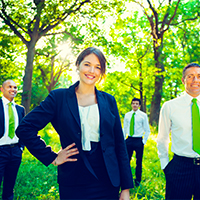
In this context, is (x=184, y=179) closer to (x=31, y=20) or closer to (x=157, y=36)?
(x=31, y=20)

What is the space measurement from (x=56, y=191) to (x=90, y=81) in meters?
4.56

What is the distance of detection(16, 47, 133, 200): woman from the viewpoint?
2.04m

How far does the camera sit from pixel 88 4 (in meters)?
12.5

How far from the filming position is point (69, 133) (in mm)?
2062

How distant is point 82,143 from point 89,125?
0.62 feet

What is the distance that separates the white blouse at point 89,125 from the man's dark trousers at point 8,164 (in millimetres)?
2967

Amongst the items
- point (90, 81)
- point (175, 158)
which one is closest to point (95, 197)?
point (90, 81)

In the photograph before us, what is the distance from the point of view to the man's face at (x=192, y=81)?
10.8 ft

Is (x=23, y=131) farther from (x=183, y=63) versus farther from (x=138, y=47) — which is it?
(x=183, y=63)

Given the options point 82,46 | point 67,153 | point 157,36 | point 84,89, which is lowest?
point 67,153

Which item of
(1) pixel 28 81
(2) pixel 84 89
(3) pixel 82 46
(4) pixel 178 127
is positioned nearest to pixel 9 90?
(2) pixel 84 89

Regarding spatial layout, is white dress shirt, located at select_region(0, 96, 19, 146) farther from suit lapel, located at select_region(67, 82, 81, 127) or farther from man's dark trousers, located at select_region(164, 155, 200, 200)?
man's dark trousers, located at select_region(164, 155, 200, 200)

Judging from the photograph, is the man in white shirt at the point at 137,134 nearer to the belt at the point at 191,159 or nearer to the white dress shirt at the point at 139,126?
the white dress shirt at the point at 139,126

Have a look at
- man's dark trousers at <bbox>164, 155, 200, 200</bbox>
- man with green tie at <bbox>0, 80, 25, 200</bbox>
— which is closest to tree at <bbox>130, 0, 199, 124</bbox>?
man with green tie at <bbox>0, 80, 25, 200</bbox>
